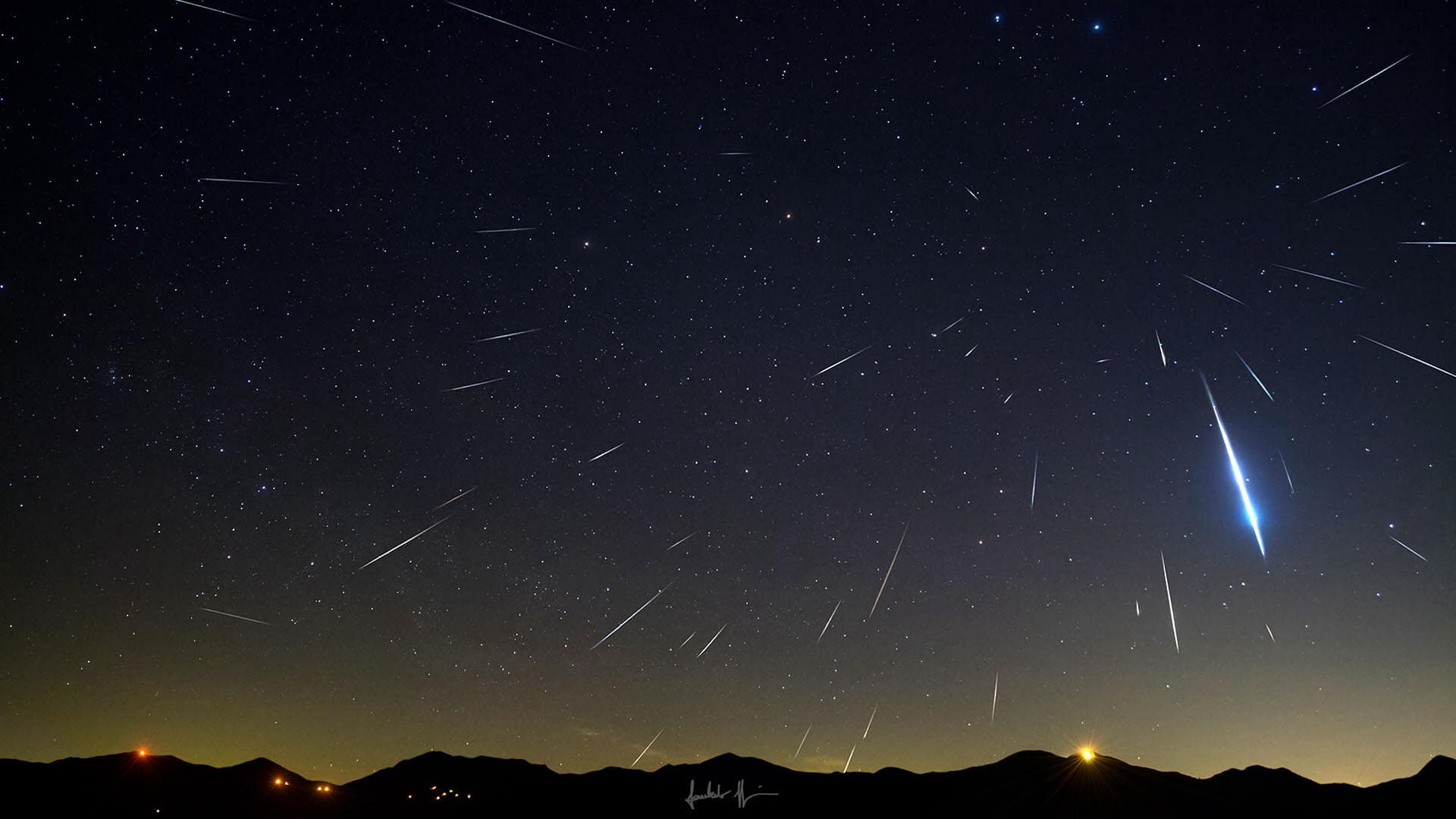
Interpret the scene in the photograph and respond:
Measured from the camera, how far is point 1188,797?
72.9 metres

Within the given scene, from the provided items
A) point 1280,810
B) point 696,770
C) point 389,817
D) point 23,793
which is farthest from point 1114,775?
point 23,793

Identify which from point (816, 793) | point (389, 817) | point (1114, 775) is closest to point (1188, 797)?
point (1114, 775)

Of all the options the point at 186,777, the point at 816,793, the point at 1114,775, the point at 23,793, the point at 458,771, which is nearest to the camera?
the point at 23,793

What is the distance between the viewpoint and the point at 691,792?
79.1 meters

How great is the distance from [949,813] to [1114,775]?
609 inches

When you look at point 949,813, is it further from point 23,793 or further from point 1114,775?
point 23,793

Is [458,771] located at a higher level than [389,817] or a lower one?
higher

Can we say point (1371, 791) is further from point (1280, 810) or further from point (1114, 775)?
point (1114, 775)

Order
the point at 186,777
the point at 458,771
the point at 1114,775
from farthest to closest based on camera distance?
the point at 458,771 → the point at 1114,775 → the point at 186,777

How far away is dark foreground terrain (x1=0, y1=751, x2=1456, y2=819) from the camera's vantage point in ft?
219

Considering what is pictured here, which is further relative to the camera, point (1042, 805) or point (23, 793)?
point (1042, 805)

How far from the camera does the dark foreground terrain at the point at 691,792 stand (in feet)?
219

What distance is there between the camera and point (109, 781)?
6744cm

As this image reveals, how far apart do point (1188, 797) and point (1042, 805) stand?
12.1 metres
